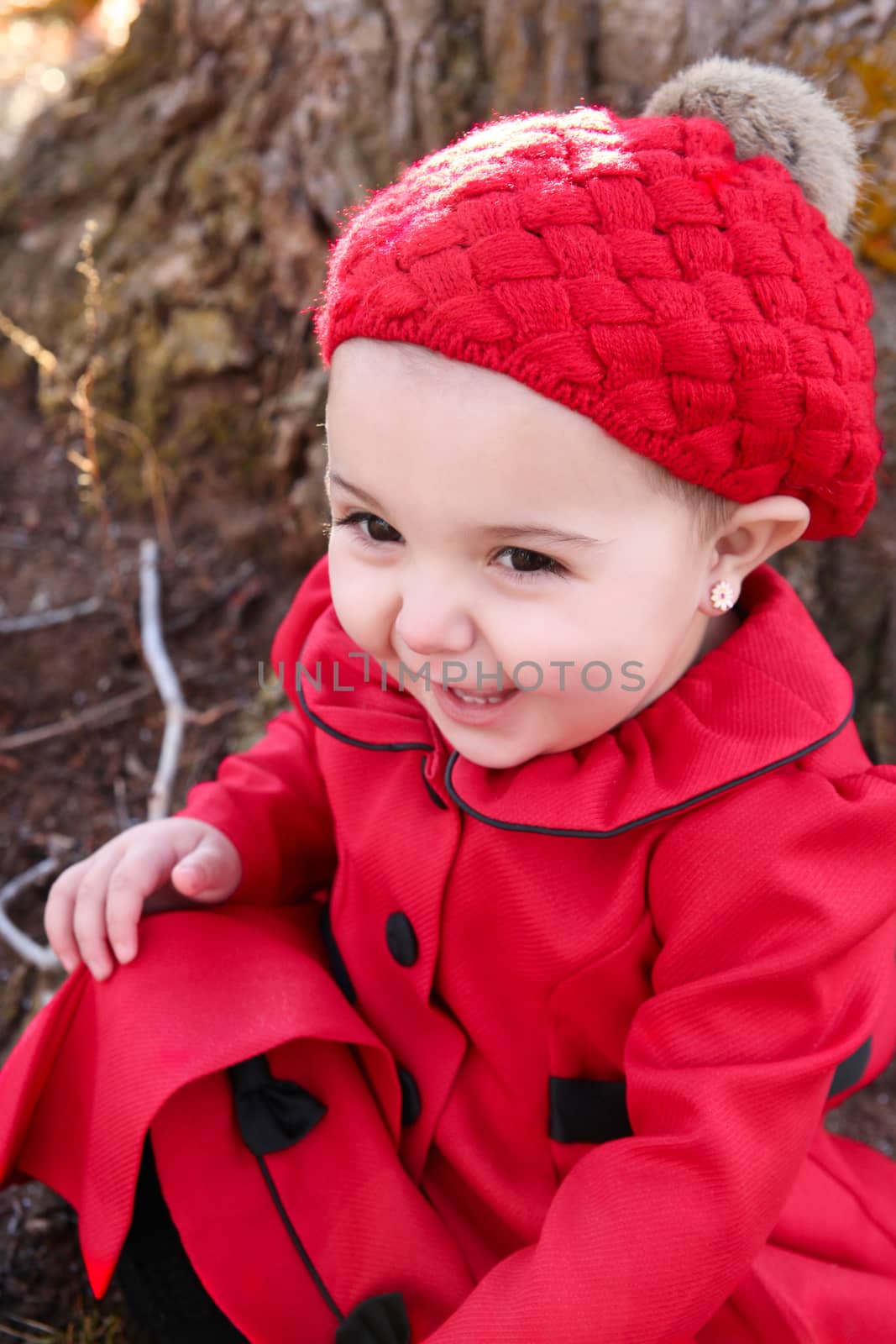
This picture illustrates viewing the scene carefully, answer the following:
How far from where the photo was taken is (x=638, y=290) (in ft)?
3.84

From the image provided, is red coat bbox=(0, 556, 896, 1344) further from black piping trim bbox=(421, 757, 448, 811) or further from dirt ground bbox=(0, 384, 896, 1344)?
dirt ground bbox=(0, 384, 896, 1344)

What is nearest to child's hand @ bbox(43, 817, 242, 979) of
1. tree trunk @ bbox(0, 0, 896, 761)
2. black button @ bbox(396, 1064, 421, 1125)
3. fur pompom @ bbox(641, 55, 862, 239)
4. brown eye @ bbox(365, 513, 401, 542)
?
black button @ bbox(396, 1064, 421, 1125)

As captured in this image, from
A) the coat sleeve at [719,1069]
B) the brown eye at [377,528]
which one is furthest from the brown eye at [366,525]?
the coat sleeve at [719,1069]

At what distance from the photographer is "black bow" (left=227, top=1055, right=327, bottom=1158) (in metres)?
1.55

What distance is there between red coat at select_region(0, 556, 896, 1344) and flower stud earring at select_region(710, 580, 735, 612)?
109 mm

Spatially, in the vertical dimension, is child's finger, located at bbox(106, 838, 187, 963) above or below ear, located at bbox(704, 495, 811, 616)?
below

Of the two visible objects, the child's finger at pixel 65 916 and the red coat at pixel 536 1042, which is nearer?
the red coat at pixel 536 1042

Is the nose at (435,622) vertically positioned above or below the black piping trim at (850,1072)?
above

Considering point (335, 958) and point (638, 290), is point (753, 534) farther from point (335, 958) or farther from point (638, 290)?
point (335, 958)

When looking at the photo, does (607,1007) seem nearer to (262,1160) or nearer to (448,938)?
(448,938)

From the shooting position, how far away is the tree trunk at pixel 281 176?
6.81 ft

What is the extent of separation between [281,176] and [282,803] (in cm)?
162

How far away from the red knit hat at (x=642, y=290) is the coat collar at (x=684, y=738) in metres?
0.23

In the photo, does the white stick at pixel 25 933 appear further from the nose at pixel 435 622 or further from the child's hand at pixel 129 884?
the nose at pixel 435 622
